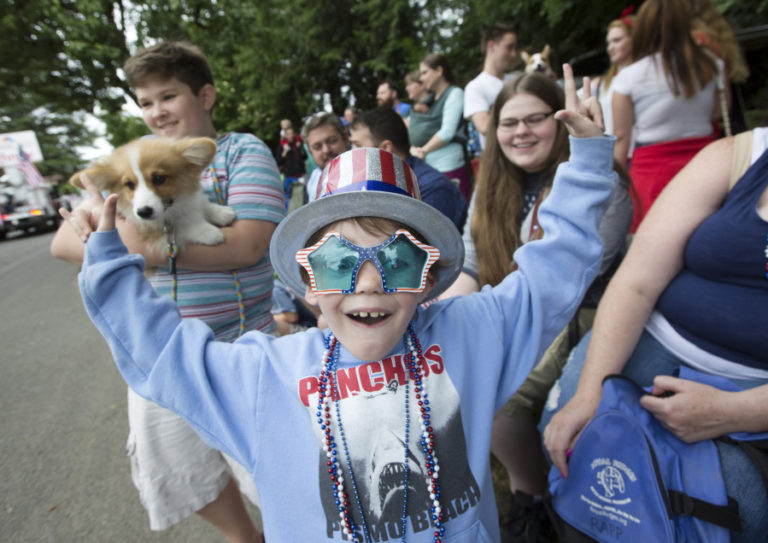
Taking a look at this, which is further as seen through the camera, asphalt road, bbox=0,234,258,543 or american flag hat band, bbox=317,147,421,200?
asphalt road, bbox=0,234,258,543

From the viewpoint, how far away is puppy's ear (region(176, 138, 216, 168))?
63.6 inches

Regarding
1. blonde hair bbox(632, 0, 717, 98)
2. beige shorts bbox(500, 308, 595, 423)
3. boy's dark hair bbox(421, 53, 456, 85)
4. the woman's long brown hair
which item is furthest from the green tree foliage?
beige shorts bbox(500, 308, 595, 423)

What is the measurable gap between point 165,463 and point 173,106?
1.34 metres

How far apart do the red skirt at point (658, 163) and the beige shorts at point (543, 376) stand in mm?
1044

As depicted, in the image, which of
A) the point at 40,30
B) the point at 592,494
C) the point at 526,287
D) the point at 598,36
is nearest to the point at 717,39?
the point at 526,287

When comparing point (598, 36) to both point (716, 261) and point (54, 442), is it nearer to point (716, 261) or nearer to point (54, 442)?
point (716, 261)

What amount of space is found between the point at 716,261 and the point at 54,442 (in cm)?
398

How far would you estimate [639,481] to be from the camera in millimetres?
1213

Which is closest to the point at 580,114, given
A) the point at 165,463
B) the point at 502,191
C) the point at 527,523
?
the point at 502,191

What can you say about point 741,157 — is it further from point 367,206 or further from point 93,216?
point 93,216

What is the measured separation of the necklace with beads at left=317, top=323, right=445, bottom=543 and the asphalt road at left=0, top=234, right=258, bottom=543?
5.07 ft

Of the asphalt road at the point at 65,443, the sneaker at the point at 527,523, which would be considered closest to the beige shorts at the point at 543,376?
the sneaker at the point at 527,523

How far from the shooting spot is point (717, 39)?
271cm

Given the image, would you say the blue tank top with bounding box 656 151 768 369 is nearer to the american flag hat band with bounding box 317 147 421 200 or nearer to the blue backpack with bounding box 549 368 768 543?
the blue backpack with bounding box 549 368 768 543
